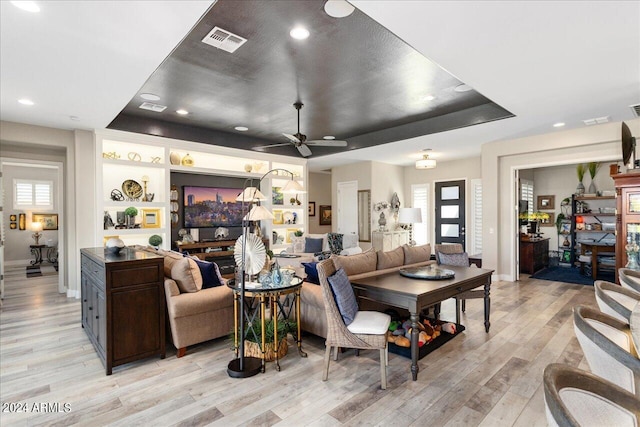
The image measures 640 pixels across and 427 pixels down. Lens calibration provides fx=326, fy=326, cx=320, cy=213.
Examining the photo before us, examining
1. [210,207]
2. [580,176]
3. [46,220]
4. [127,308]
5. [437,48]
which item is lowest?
[127,308]

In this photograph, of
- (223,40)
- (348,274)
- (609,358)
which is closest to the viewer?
(609,358)

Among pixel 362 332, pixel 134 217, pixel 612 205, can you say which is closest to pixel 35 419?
pixel 362 332

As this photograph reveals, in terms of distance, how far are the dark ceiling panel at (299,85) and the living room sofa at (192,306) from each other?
225 centimetres

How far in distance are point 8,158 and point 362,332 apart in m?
6.63

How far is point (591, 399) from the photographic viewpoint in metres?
0.96

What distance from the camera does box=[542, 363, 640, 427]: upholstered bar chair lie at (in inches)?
36.4

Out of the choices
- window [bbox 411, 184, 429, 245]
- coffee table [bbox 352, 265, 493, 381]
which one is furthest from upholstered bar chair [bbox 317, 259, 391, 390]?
window [bbox 411, 184, 429, 245]

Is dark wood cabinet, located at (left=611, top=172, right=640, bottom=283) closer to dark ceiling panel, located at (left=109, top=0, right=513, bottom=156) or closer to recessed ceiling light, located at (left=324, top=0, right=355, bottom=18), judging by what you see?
dark ceiling panel, located at (left=109, top=0, right=513, bottom=156)

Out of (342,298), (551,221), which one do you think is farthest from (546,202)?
(342,298)

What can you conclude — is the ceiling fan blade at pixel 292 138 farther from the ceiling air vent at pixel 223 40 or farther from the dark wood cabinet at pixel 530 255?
the dark wood cabinet at pixel 530 255

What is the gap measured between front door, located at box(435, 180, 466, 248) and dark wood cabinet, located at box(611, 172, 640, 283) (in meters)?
3.89

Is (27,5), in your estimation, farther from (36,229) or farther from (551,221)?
(551,221)

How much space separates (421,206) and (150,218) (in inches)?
276

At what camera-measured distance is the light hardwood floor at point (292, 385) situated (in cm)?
230
